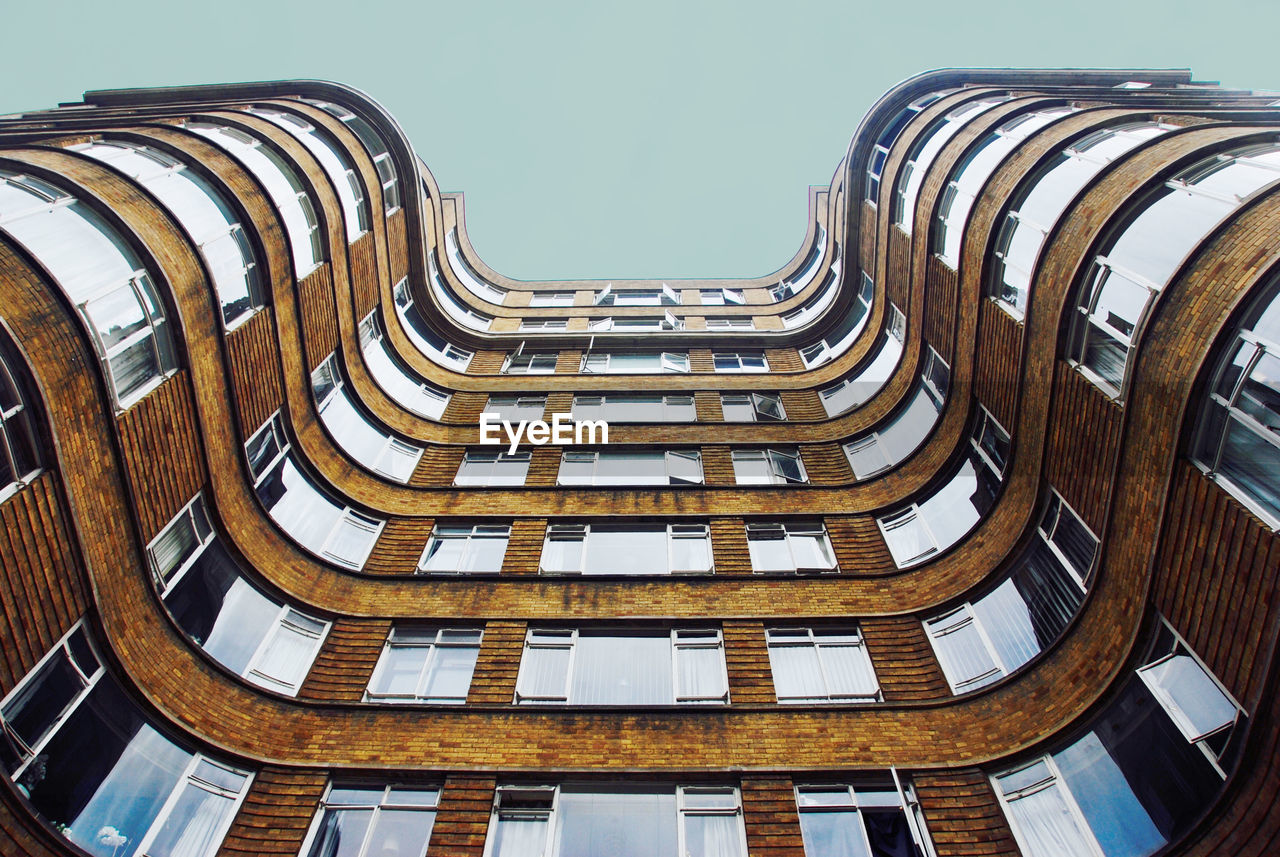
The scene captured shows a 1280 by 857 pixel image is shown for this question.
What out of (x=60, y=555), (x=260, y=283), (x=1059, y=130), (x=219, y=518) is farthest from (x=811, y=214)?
(x=60, y=555)

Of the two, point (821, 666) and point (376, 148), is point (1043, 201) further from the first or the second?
point (376, 148)

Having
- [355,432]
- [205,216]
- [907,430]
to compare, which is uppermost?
[907,430]

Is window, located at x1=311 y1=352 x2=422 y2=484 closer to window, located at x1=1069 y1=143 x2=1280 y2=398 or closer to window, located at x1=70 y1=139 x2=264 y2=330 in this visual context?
window, located at x1=70 y1=139 x2=264 y2=330

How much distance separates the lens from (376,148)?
22.0m

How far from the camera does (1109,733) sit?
33.2ft

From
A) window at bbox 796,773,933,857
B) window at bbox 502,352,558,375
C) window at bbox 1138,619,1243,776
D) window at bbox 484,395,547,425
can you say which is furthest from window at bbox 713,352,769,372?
window at bbox 1138,619,1243,776

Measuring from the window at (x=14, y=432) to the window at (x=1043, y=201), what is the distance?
16.0m

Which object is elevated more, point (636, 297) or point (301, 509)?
point (636, 297)

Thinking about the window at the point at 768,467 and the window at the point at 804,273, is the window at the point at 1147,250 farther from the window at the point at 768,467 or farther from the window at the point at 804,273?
the window at the point at 804,273

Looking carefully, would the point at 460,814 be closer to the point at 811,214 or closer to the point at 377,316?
the point at 377,316

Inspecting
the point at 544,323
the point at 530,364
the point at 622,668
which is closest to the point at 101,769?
the point at 622,668

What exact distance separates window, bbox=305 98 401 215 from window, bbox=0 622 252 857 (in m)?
15.9

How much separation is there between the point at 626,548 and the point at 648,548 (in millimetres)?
524

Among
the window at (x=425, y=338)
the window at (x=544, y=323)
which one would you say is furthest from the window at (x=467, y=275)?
the window at (x=425, y=338)
